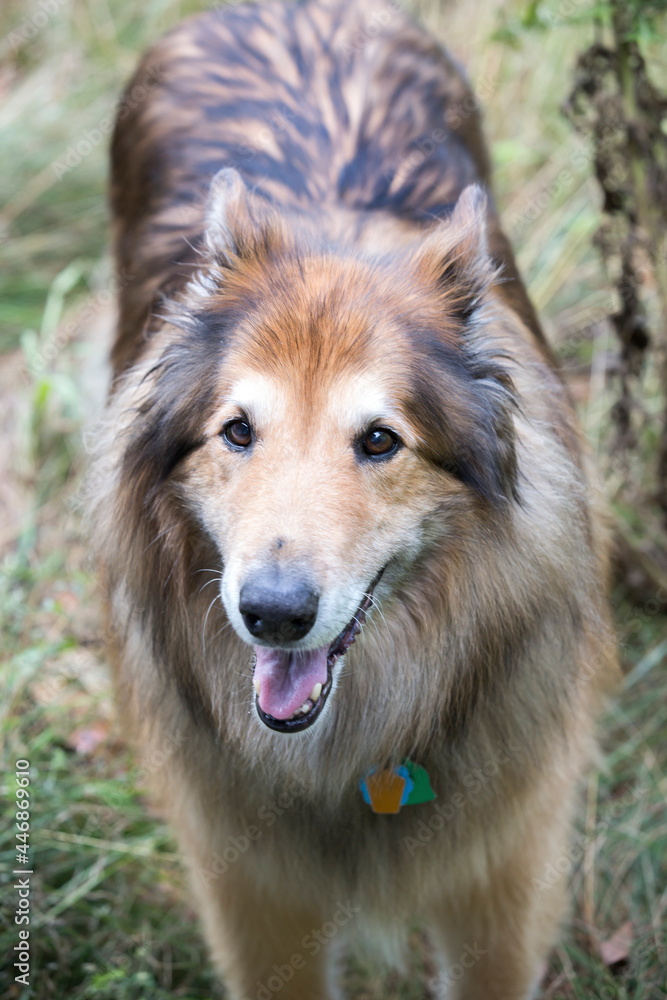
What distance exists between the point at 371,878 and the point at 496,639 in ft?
2.57

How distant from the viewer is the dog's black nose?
1854mm

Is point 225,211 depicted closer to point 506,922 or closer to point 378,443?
point 378,443

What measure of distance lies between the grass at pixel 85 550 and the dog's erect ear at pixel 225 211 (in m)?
1.16

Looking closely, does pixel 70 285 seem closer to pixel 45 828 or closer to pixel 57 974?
pixel 45 828

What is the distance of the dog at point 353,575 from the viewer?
2.10 m

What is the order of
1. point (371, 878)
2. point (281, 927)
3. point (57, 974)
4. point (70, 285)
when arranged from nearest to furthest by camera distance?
point (371, 878), point (281, 927), point (57, 974), point (70, 285)

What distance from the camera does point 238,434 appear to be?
2176 millimetres

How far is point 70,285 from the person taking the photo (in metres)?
5.59

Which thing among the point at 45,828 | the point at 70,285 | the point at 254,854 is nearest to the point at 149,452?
the point at 254,854

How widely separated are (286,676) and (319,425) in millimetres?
559

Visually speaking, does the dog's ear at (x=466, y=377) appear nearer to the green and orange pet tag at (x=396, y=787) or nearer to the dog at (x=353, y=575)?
the dog at (x=353, y=575)

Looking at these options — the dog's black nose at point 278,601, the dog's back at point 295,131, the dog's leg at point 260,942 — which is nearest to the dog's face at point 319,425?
the dog's black nose at point 278,601

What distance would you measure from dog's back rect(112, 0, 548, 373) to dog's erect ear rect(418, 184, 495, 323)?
0.40m

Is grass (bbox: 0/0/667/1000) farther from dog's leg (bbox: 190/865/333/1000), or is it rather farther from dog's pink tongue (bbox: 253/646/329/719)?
dog's pink tongue (bbox: 253/646/329/719)
